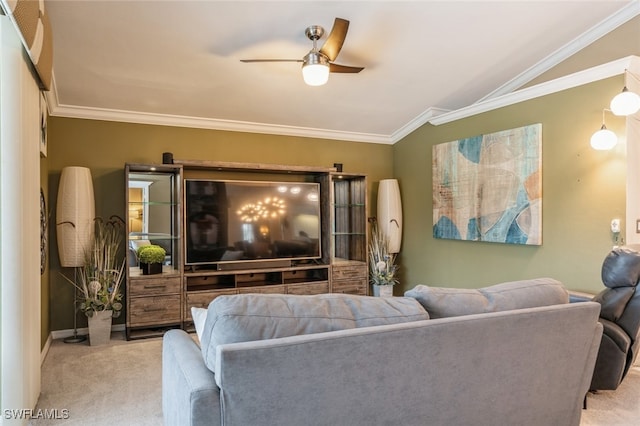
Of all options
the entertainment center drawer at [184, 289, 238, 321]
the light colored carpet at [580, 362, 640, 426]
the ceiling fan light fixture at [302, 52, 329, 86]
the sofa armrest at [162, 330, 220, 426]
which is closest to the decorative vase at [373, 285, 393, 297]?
the entertainment center drawer at [184, 289, 238, 321]

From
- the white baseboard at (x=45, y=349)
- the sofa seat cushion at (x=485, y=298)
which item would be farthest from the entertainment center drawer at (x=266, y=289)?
the sofa seat cushion at (x=485, y=298)

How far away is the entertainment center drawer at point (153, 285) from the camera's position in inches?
157

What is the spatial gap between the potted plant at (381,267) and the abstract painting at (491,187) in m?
0.69

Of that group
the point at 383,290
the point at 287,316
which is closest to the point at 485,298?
the point at 287,316

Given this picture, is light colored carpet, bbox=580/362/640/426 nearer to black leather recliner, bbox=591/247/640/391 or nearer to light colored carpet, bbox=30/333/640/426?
light colored carpet, bbox=30/333/640/426

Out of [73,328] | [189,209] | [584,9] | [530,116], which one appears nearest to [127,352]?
[73,328]

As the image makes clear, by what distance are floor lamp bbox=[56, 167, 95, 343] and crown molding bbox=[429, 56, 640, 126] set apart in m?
3.98

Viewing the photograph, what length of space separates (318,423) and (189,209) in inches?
134

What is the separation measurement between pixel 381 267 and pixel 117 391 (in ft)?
10.8

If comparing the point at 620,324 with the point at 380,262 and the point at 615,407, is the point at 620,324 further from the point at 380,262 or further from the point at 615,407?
the point at 380,262

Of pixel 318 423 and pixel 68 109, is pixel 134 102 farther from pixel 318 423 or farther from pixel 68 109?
pixel 318 423

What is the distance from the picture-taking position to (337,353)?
1385 millimetres

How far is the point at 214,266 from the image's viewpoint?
4578 mm

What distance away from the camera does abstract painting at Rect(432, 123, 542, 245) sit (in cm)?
398
